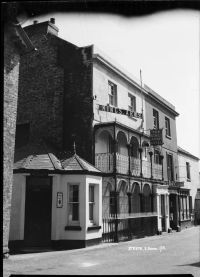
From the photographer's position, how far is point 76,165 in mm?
14039

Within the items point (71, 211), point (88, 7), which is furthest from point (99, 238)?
point (88, 7)

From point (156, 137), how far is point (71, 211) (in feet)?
27.1

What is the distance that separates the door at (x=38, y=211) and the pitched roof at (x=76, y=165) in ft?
3.12

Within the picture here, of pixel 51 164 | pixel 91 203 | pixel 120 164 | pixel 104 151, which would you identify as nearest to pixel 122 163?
pixel 120 164

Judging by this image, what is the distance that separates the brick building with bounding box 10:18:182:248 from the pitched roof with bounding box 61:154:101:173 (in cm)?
66

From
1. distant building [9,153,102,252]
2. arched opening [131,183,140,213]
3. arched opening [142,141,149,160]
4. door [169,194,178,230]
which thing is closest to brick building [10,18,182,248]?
arched opening [131,183,140,213]

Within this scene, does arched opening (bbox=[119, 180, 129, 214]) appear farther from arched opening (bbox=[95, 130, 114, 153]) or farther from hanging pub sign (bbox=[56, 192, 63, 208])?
hanging pub sign (bbox=[56, 192, 63, 208])

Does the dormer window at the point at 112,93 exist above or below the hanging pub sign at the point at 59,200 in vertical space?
above

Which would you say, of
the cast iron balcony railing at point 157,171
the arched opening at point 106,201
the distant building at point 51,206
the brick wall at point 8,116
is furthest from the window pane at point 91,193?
the cast iron balcony railing at point 157,171

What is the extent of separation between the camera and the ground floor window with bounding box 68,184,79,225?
13461 mm

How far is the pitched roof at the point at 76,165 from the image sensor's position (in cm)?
1377

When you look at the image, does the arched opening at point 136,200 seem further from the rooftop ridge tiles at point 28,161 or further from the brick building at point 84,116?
the rooftop ridge tiles at point 28,161

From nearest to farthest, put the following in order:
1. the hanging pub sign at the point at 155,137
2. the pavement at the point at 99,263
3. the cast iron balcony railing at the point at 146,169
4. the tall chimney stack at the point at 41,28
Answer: the pavement at the point at 99,263, the tall chimney stack at the point at 41,28, the cast iron balcony railing at the point at 146,169, the hanging pub sign at the point at 155,137

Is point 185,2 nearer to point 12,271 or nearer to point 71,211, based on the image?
point 12,271
